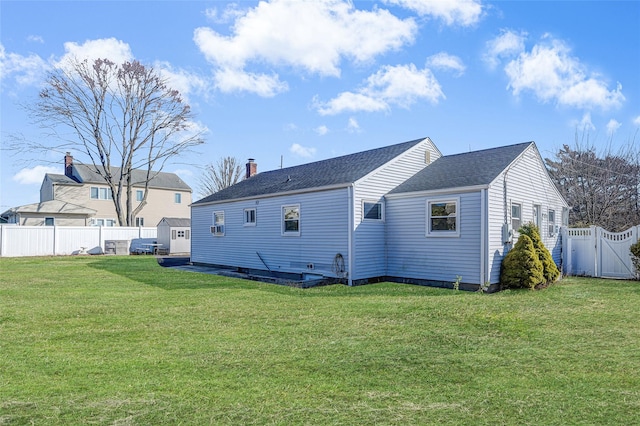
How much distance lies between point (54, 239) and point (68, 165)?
50.6ft

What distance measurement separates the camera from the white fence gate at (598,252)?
1398 cm

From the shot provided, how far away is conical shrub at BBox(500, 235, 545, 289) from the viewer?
11.4 meters

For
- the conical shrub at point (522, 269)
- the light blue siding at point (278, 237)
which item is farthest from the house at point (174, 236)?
the conical shrub at point (522, 269)

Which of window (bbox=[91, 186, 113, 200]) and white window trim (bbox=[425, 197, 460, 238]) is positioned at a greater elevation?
window (bbox=[91, 186, 113, 200])

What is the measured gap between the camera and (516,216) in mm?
13109

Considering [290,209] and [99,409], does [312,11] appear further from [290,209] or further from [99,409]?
[99,409]

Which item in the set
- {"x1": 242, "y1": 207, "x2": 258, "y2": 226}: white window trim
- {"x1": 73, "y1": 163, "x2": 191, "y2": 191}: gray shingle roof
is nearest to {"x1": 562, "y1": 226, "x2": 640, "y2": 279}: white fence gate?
{"x1": 242, "y1": 207, "x2": 258, "y2": 226}: white window trim

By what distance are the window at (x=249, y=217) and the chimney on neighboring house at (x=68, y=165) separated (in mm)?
29340

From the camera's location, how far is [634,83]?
61.9 feet

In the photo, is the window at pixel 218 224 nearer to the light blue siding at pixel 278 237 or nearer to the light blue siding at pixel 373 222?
the light blue siding at pixel 278 237

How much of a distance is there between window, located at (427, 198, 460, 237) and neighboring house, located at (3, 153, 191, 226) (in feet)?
91.2

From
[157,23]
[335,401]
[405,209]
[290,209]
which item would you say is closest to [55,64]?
[157,23]

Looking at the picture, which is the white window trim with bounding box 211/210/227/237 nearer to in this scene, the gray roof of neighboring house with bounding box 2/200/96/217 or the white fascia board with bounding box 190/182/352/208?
the white fascia board with bounding box 190/182/352/208

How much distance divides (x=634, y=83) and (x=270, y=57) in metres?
16.8
